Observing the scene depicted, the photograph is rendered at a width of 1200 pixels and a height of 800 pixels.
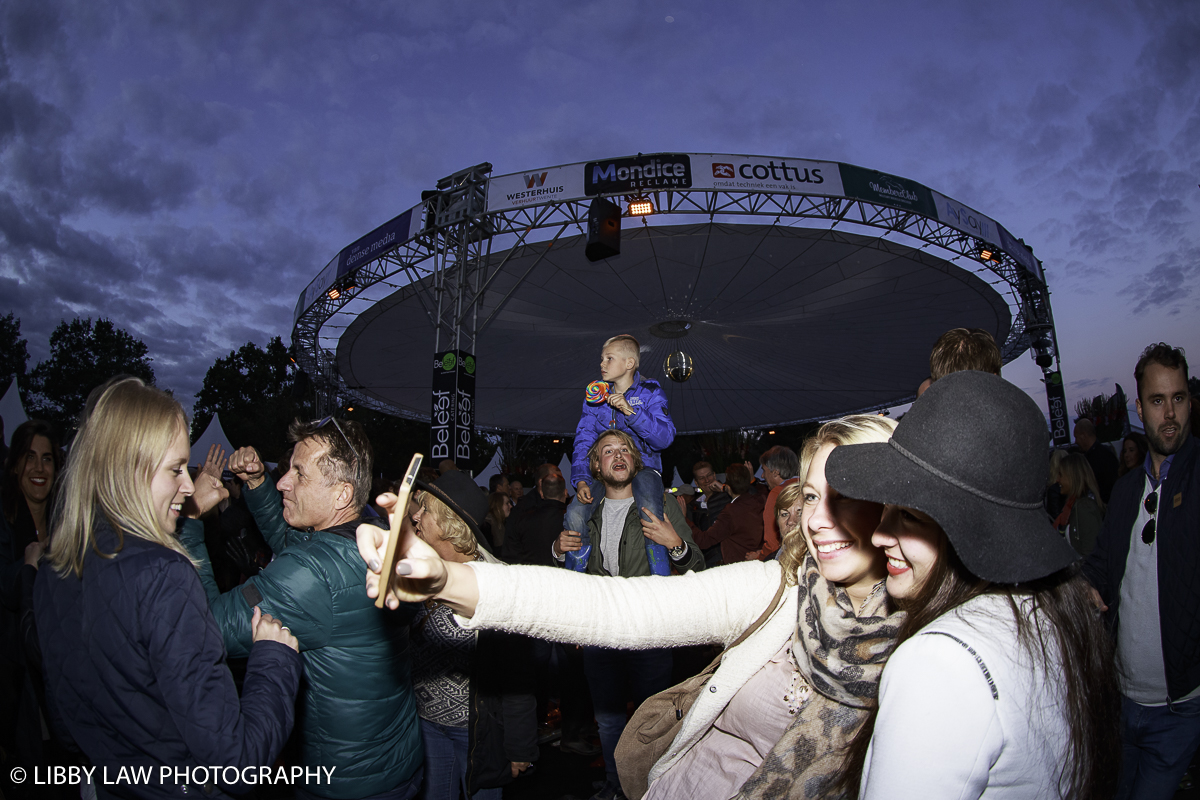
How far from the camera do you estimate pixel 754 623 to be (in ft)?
5.79

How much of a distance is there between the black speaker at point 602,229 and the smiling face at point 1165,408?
825 cm

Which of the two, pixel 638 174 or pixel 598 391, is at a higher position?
pixel 638 174

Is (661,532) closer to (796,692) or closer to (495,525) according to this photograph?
(796,692)

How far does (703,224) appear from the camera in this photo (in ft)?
36.7

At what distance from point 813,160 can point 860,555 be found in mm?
10786

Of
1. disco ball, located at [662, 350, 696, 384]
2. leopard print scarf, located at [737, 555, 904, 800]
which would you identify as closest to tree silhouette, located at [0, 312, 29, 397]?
disco ball, located at [662, 350, 696, 384]

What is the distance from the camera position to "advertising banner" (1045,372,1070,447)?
16.0 meters

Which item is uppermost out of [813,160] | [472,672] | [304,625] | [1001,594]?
[813,160]

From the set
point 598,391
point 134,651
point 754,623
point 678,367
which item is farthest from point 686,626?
point 678,367

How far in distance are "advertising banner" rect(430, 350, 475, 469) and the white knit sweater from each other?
316 inches

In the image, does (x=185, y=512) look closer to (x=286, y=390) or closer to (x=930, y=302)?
(x=930, y=302)

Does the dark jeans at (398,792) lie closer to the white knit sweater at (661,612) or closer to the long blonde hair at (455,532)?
the long blonde hair at (455,532)

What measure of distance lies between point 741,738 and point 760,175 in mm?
10475

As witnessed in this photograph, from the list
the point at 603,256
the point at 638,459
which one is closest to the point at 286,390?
the point at 603,256
